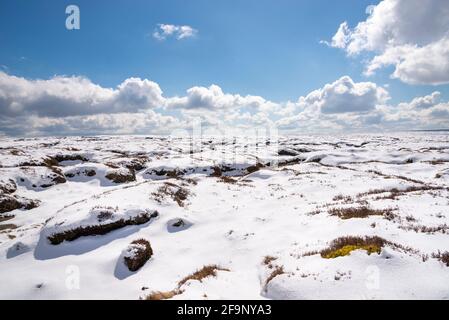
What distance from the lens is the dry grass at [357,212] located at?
1616 cm

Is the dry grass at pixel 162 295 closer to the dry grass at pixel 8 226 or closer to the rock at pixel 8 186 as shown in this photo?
the dry grass at pixel 8 226

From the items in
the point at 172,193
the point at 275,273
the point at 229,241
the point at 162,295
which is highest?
the point at 275,273

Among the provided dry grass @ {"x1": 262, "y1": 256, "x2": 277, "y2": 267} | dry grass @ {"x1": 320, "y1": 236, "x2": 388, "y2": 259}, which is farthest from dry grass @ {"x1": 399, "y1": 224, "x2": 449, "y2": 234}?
dry grass @ {"x1": 262, "y1": 256, "x2": 277, "y2": 267}

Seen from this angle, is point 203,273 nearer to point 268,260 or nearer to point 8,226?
point 268,260

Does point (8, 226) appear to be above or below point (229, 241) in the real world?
below

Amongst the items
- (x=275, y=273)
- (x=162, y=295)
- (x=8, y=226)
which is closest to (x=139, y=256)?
(x=162, y=295)

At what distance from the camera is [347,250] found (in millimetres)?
10578

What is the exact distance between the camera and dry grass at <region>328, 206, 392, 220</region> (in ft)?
53.0

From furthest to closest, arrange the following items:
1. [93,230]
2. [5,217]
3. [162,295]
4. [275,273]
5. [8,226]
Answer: [5,217]
[8,226]
[93,230]
[275,273]
[162,295]

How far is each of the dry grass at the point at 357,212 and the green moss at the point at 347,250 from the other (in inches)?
225

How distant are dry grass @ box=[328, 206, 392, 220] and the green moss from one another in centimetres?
571

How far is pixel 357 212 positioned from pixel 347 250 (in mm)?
7328
